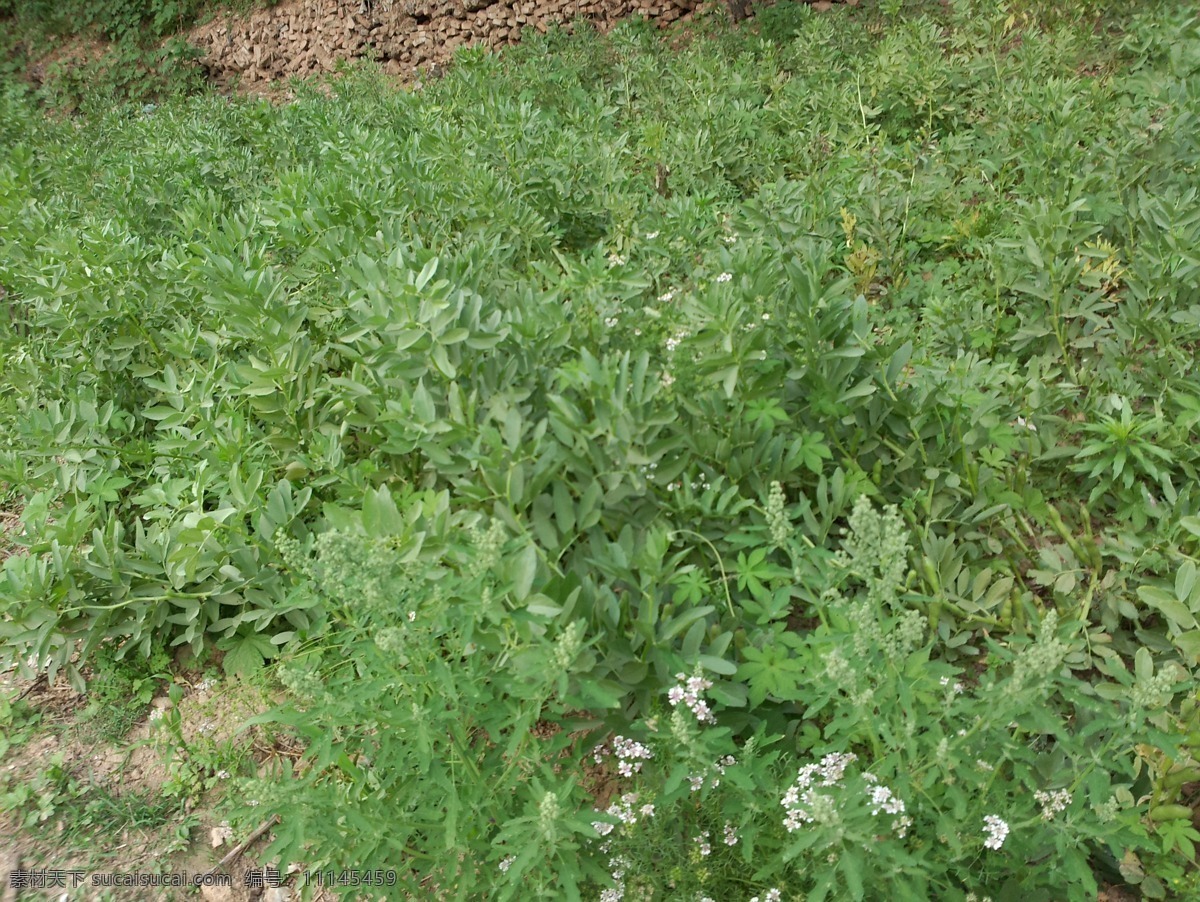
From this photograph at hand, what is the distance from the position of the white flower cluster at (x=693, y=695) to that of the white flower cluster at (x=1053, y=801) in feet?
2.47

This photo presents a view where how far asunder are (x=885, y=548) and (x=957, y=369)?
1426 millimetres

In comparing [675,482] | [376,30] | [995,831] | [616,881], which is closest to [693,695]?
[616,881]

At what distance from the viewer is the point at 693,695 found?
224cm

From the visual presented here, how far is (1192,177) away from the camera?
12.5 feet

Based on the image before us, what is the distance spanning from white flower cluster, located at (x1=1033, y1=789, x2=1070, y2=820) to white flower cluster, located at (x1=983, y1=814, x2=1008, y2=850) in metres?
0.11

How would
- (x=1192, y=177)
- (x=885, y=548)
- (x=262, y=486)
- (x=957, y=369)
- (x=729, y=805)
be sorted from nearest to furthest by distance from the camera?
(x=885, y=548)
(x=729, y=805)
(x=957, y=369)
(x=262, y=486)
(x=1192, y=177)

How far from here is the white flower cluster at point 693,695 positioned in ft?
7.26

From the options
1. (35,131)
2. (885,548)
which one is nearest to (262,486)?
(885,548)

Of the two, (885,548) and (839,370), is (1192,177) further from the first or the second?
(885,548)

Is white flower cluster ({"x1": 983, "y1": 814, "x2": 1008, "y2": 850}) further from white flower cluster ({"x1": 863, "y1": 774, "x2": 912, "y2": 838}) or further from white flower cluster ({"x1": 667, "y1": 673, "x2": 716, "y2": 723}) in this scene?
white flower cluster ({"x1": 667, "y1": 673, "x2": 716, "y2": 723})

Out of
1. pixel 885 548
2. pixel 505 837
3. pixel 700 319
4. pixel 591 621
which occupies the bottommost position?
pixel 505 837

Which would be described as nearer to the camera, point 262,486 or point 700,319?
point 700,319

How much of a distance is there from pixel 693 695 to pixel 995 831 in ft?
2.35

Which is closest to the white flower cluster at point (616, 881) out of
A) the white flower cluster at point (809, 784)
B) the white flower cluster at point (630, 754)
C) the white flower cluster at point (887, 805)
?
the white flower cluster at point (630, 754)
